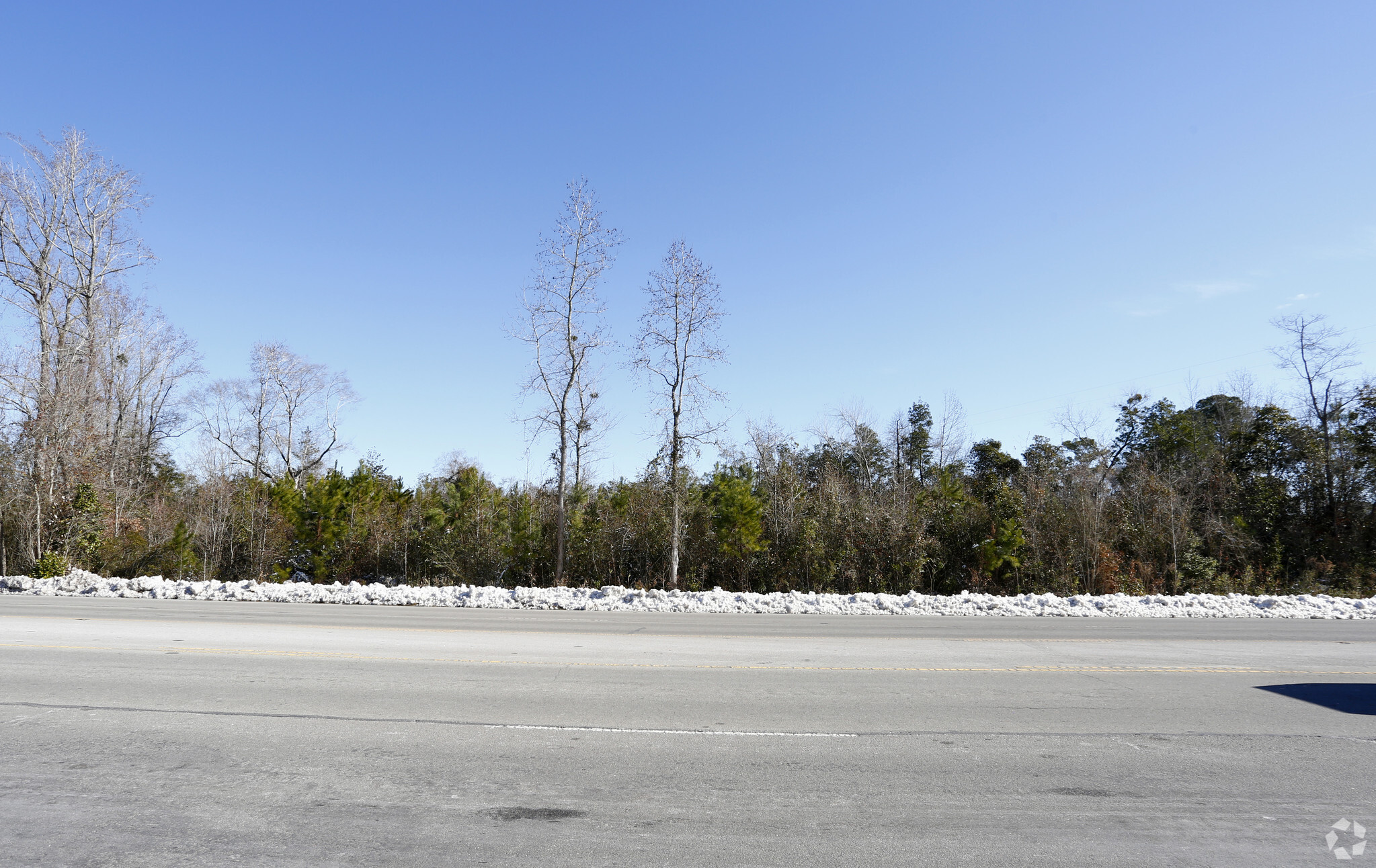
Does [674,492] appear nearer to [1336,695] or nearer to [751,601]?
[751,601]

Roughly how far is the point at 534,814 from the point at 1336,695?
352 inches

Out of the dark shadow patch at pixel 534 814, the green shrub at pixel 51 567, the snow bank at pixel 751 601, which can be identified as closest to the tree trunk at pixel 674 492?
the snow bank at pixel 751 601

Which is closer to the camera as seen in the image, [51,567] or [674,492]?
[51,567]

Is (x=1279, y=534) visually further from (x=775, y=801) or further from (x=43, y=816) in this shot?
(x=43, y=816)

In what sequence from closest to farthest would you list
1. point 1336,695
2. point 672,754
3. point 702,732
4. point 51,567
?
point 672,754 < point 702,732 < point 1336,695 < point 51,567

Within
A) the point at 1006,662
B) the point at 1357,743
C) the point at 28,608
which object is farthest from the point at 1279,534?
the point at 28,608

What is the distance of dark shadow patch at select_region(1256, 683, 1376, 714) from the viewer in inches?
305

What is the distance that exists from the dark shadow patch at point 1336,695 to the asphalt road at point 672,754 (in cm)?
6

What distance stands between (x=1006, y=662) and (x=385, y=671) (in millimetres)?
8050

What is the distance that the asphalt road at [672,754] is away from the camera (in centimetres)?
436
